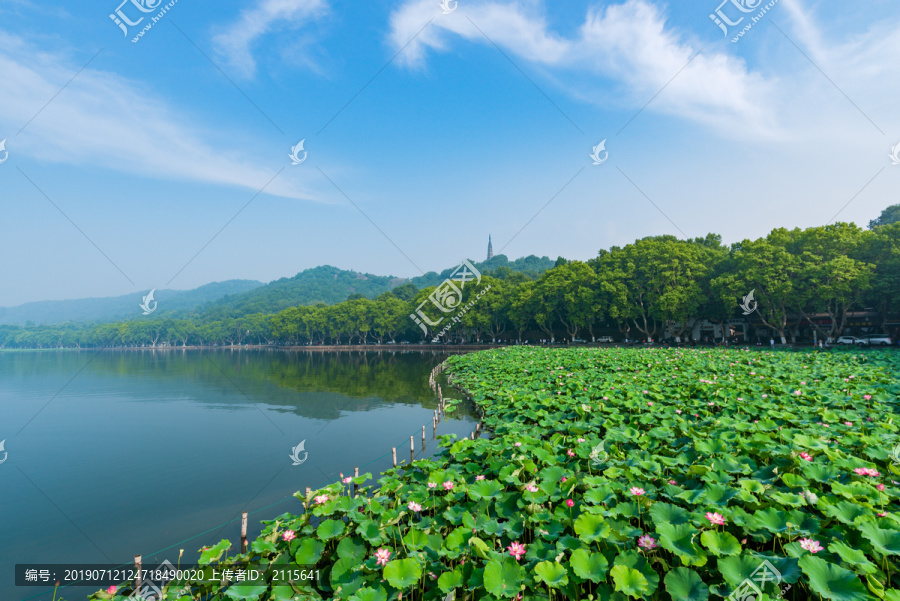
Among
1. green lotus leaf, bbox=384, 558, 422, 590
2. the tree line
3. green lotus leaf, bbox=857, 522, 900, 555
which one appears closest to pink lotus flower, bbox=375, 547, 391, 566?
green lotus leaf, bbox=384, 558, 422, 590

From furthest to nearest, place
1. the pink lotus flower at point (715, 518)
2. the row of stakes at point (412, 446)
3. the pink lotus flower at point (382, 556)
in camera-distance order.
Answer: the row of stakes at point (412, 446)
the pink lotus flower at point (382, 556)
the pink lotus flower at point (715, 518)

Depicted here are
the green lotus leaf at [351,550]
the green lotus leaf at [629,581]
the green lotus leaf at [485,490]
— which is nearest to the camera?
the green lotus leaf at [629,581]

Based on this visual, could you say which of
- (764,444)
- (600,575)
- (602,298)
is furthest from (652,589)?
(602,298)

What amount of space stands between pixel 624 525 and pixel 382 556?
6.65 feet

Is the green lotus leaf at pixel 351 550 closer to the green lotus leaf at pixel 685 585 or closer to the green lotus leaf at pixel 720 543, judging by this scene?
the green lotus leaf at pixel 685 585

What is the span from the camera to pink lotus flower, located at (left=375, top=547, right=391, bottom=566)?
10.8 ft

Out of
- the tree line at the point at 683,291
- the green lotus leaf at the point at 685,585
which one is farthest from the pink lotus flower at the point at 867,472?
the tree line at the point at 683,291

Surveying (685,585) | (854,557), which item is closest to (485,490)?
(685,585)

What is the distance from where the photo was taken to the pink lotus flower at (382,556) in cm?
329

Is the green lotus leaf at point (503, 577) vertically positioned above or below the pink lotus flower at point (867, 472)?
below

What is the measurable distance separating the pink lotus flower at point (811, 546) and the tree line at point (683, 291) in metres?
32.0

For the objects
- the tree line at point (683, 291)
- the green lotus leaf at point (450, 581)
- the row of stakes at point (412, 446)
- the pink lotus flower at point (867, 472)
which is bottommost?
the row of stakes at point (412, 446)

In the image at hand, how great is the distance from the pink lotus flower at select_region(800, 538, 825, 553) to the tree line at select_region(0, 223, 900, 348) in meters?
32.0

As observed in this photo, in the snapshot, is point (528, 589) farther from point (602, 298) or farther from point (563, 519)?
point (602, 298)
